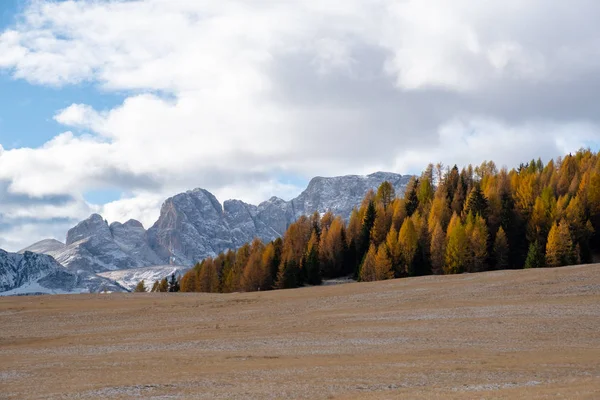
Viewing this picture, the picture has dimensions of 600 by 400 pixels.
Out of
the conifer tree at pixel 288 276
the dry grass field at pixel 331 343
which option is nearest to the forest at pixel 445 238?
the conifer tree at pixel 288 276

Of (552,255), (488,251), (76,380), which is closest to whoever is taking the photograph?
(76,380)

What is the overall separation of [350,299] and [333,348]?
83.9ft

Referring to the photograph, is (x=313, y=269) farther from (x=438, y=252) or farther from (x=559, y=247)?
(x=559, y=247)

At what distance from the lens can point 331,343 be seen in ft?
131

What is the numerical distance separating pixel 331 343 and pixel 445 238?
190ft

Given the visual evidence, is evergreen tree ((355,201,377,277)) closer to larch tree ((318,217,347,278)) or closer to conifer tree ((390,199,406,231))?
larch tree ((318,217,347,278))

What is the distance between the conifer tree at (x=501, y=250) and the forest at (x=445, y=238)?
0.16 m

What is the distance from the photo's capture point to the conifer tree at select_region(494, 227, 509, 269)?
9100cm

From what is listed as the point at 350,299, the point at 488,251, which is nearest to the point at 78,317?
the point at 350,299

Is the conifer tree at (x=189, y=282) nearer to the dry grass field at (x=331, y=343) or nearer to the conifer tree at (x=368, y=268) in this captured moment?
the conifer tree at (x=368, y=268)

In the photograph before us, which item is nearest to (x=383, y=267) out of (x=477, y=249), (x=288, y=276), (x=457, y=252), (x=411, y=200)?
(x=457, y=252)

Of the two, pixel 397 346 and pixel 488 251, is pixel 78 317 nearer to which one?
pixel 397 346

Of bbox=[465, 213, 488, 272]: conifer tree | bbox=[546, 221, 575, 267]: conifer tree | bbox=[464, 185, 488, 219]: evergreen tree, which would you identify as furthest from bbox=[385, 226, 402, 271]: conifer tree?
bbox=[546, 221, 575, 267]: conifer tree

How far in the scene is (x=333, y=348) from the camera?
37719 mm
